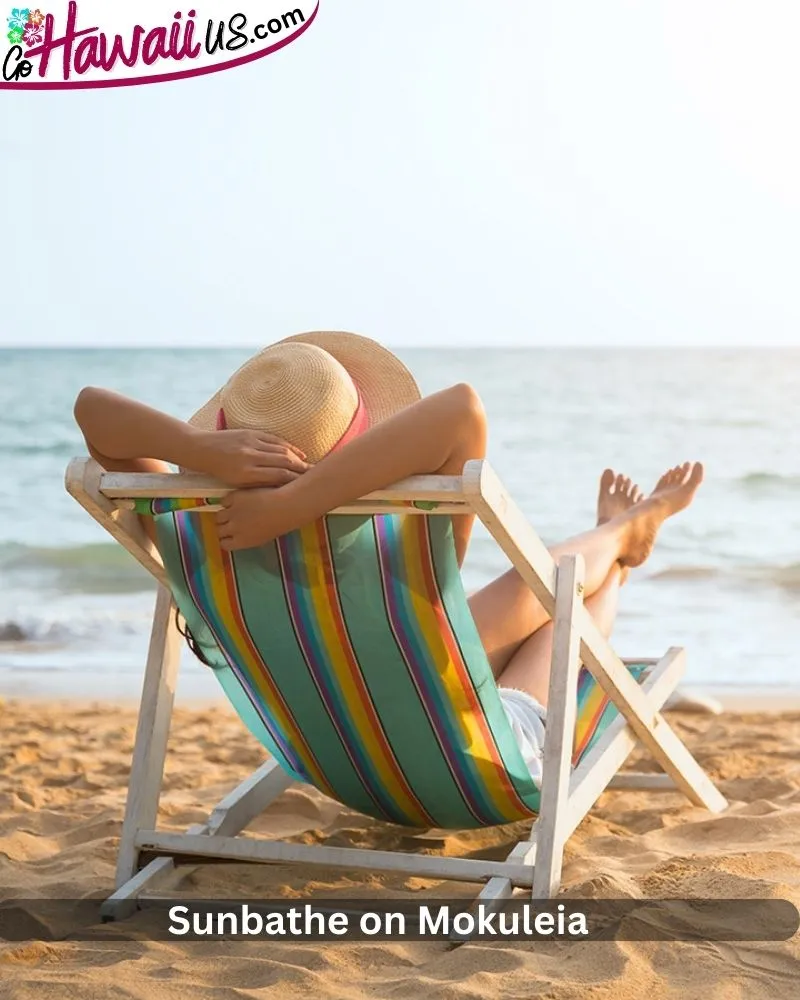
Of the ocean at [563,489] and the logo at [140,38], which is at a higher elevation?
the logo at [140,38]

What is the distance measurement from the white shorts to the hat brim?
27.6 inches

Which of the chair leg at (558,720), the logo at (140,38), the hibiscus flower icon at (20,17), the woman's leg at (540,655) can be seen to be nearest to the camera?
the chair leg at (558,720)

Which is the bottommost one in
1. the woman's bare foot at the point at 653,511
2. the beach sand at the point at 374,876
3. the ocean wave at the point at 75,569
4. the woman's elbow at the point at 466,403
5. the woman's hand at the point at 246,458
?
the ocean wave at the point at 75,569

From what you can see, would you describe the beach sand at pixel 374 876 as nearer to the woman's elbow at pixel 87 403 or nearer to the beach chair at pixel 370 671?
the beach chair at pixel 370 671

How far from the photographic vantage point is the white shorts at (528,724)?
2873 mm

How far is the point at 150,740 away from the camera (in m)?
2.89

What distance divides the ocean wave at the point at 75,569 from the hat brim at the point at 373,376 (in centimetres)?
650

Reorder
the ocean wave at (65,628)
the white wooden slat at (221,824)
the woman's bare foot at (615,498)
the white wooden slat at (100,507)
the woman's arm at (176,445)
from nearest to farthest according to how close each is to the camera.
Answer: the woman's arm at (176,445) → the white wooden slat at (100,507) → the white wooden slat at (221,824) → the woman's bare foot at (615,498) → the ocean wave at (65,628)

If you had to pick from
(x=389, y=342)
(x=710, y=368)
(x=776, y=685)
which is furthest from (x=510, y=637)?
(x=389, y=342)

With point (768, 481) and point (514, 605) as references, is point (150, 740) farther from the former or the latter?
point (768, 481)

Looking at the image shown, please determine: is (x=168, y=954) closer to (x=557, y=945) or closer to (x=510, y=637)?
(x=557, y=945)

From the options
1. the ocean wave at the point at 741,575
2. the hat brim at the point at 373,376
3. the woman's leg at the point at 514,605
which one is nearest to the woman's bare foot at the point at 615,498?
the woman's leg at the point at 514,605
